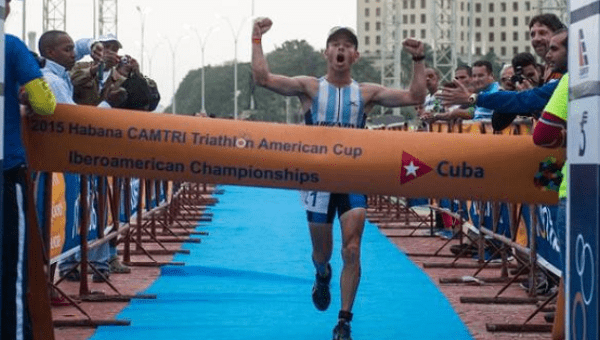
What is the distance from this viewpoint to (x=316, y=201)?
9.53m

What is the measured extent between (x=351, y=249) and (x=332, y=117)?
935 mm

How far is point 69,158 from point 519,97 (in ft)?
8.50

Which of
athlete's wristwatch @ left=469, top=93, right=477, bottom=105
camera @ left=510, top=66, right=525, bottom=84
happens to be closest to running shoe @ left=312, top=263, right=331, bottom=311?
camera @ left=510, top=66, right=525, bottom=84

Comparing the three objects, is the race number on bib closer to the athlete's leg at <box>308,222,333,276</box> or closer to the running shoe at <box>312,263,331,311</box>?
the athlete's leg at <box>308,222,333,276</box>

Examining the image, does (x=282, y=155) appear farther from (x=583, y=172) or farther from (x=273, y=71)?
(x=273, y=71)

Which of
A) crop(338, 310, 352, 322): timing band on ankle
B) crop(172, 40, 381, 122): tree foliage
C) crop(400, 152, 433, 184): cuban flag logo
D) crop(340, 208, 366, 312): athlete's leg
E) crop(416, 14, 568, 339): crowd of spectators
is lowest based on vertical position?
crop(338, 310, 352, 322): timing band on ankle

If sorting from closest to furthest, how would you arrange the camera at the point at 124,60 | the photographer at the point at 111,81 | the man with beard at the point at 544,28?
the man with beard at the point at 544,28 → the photographer at the point at 111,81 → the camera at the point at 124,60

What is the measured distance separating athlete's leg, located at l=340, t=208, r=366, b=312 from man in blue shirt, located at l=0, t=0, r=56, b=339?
2653 mm

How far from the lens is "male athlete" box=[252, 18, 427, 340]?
9406mm

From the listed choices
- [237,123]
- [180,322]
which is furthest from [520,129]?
[237,123]

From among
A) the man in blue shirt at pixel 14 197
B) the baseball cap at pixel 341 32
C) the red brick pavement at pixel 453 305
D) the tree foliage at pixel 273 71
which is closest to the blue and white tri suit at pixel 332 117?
the baseball cap at pixel 341 32

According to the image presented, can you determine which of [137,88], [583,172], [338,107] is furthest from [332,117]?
[137,88]

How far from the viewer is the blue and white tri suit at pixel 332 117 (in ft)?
31.2

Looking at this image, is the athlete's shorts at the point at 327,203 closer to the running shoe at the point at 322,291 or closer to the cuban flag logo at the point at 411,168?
the running shoe at the point at 322,291
